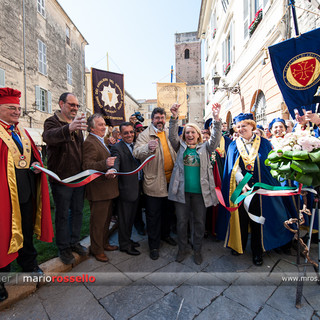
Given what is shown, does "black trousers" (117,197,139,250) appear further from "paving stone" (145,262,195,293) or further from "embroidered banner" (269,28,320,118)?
"embroidered banner" (269,28,320,118)

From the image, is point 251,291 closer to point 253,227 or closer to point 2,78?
point 253,227

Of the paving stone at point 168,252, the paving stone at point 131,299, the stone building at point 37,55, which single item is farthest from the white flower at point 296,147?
the stone building at point 37,55

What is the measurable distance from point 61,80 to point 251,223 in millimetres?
18181

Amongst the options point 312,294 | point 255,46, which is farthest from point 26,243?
point 255,46

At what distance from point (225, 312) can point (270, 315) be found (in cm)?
41

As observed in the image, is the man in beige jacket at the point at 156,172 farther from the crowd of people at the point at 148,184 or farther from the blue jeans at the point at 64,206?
the blue jeans at the point at 64,206

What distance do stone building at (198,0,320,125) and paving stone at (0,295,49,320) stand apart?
5.62m

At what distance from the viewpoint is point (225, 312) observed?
206 cm

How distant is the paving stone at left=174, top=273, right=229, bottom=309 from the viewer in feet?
7.28

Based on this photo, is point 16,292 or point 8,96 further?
point 8,96

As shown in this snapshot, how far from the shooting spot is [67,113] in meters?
2.84

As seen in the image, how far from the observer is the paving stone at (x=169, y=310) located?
2.02m

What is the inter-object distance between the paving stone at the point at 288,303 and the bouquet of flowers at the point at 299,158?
1.20 m

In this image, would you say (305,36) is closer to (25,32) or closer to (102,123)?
(102,123)
